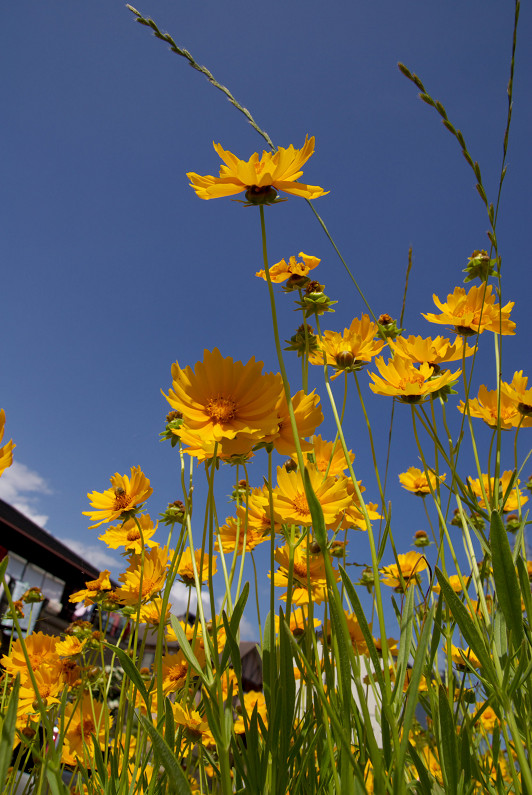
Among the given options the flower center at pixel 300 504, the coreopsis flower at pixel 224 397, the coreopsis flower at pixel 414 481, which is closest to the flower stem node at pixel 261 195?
the coreopsis flower at pixel 224 397

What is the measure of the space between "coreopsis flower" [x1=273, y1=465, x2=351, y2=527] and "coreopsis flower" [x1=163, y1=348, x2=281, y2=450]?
0.11 m

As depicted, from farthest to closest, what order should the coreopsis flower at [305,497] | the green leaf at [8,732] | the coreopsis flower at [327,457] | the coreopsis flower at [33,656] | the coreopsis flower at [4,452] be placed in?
the coreopsis flower at [33,656], the coreopsis flower at [327,457], the coreopsis flower at [305,497], the coreopsis flower at [4,452], the green leaf at [8,732]

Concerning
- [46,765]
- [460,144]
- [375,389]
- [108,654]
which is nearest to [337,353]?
[375,389]

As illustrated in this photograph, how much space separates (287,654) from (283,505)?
22 cm

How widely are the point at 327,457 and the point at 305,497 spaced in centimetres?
16

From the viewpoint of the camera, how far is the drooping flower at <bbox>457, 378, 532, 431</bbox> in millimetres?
865

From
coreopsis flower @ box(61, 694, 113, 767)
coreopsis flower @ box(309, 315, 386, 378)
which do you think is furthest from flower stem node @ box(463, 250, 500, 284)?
coreopsis flower @ box(61, 694, 113, 767)

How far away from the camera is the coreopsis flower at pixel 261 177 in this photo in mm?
510

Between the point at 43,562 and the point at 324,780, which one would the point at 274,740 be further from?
the point at 43,562

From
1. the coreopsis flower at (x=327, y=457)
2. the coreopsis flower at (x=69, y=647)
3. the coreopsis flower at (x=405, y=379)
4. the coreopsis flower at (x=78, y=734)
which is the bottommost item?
the coreopsis flower at (x=78, y=734)

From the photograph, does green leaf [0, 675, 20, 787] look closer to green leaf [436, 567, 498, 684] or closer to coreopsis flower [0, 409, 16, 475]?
coreopsis flower [0, 409, 16, 475]

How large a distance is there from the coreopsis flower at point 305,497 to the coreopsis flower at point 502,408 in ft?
1.10

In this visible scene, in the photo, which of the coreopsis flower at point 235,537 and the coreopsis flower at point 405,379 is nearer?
the coreopsis flower at point 405,379

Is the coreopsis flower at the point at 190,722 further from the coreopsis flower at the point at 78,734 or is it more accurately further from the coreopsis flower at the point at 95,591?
the coreopsis flower at the point at 95,591
